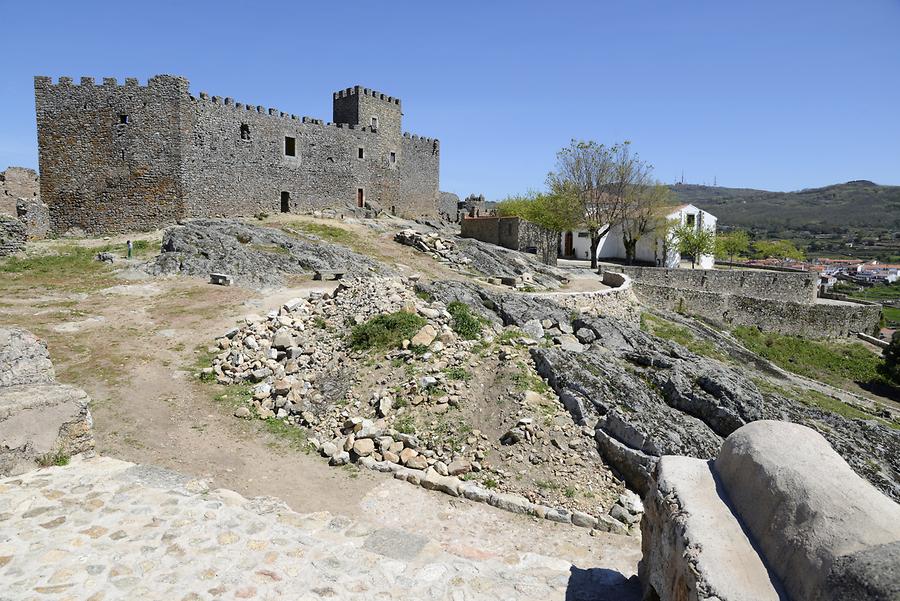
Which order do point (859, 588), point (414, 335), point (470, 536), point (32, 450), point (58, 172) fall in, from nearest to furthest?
point (859, 588)
point (32, 450)
point (470, 536)
point (414, 335)
point (58, 172)

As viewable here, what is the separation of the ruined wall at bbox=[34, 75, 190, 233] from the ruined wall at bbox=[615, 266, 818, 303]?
27593mm

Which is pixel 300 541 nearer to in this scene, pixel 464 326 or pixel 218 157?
pixel 464 326

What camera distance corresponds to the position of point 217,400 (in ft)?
39.0

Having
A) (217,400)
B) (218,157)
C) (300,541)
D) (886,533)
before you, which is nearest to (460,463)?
(300,541)

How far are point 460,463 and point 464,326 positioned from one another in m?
5.05

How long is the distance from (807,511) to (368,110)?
41917 millimetres

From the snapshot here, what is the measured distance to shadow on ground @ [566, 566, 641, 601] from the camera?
18.4ft

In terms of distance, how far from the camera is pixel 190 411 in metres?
11.3

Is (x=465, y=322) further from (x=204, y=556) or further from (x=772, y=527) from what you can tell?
(x=772, y=527)

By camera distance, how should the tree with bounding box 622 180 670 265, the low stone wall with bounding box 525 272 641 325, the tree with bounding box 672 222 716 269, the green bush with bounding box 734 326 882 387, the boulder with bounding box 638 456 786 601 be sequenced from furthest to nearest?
the tree with bounding box 672 222 716 269, the tree with bounding box 622 180 670 265, the green bush with bounding box 734 326 882 387, the low stone wall with bounding box 525 272 641 325, the boulder with bounding box 638 456 786 601

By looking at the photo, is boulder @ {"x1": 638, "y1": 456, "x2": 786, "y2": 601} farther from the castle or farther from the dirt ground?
the castle

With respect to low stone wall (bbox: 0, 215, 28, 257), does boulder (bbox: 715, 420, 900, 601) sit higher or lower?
lower

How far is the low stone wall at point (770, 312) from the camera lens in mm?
35219

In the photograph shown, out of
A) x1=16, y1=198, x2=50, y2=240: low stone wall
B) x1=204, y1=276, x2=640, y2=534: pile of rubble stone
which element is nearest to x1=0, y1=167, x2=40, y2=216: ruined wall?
x1=16, y1=198, x2=50, y2=240: low stone wall
